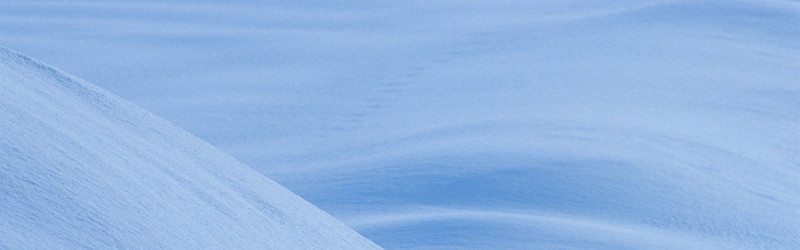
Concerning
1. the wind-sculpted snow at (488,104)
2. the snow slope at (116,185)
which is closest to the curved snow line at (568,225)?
the wind-sculpted snow at (488,104)

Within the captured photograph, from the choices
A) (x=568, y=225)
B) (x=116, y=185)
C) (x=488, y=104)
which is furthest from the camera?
(x=488, y=104)

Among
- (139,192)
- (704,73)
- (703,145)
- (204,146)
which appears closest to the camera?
(139,192)

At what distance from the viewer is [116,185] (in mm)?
518

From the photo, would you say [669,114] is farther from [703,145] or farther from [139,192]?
[139,192]

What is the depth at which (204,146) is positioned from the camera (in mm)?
717

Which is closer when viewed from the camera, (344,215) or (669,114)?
(344,215)

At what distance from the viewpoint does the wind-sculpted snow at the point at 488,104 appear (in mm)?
979

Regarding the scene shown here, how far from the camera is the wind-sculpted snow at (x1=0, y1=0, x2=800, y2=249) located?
979 mm

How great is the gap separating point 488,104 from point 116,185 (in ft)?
3.09

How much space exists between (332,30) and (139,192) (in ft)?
5.04

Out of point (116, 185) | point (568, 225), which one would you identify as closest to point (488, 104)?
point (568, 225)

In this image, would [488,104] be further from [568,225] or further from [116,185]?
[116,185]

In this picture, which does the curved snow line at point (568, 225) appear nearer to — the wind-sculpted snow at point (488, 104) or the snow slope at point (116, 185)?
the wind-sculpted snow at point (488, 104)

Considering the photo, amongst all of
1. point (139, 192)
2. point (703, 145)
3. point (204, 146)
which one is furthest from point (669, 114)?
point (139, 192)
